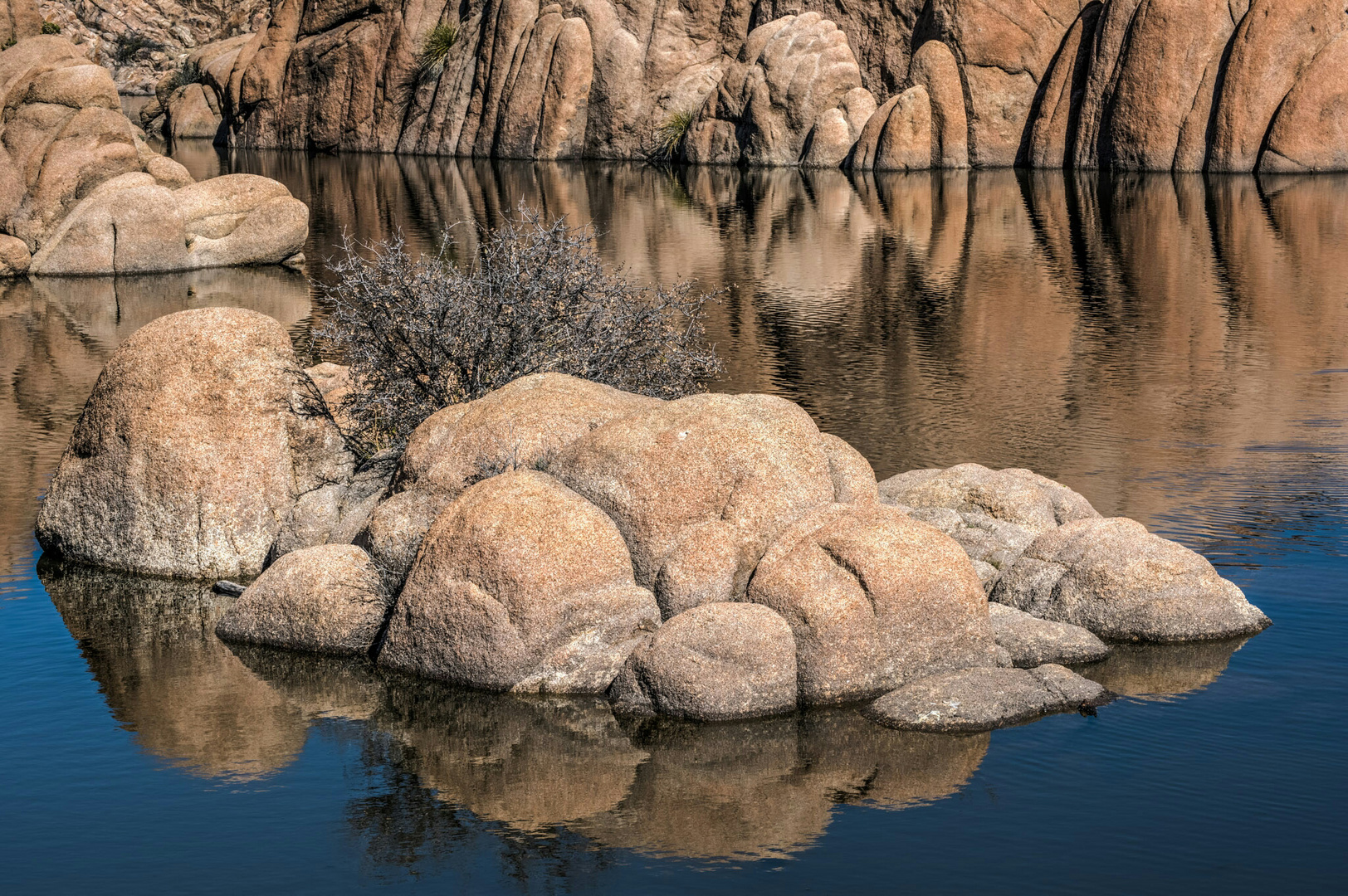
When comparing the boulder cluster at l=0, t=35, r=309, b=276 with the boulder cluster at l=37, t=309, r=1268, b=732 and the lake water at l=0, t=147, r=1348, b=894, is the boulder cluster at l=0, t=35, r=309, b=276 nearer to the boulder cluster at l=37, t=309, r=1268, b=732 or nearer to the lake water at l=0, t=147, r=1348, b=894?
the lake water at l=0, t=147, r=1348, b=894

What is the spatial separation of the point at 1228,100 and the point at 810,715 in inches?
1424

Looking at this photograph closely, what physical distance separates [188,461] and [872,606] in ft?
18.8

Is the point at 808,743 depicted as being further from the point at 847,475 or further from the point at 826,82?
the point at 826,82

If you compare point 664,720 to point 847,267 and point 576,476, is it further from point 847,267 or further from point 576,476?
point 847,267

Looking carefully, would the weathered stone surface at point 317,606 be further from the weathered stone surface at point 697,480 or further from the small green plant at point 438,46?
the small green plant at point 438,46

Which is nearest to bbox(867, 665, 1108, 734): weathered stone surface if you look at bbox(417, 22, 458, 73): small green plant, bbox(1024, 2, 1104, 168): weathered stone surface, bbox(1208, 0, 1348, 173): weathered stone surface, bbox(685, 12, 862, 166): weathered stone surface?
bbox(1208, 0, 1348, 173): weathered stone surface

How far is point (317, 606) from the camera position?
1000 centimetres

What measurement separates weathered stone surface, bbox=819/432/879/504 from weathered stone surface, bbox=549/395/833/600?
23 cm

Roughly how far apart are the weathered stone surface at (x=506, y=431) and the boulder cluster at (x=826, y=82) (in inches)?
1351

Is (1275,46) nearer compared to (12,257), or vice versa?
(12,257)

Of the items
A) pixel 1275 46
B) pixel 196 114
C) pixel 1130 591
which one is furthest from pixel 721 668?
pixel 196 114

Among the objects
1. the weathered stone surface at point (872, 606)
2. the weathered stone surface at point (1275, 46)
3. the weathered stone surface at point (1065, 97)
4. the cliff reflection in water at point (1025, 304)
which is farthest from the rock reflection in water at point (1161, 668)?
the weathered stone surface at point (1065, 97)

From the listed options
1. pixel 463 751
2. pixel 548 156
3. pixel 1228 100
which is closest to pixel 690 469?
pixel 463 751

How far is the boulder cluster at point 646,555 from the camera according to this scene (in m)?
8.80
